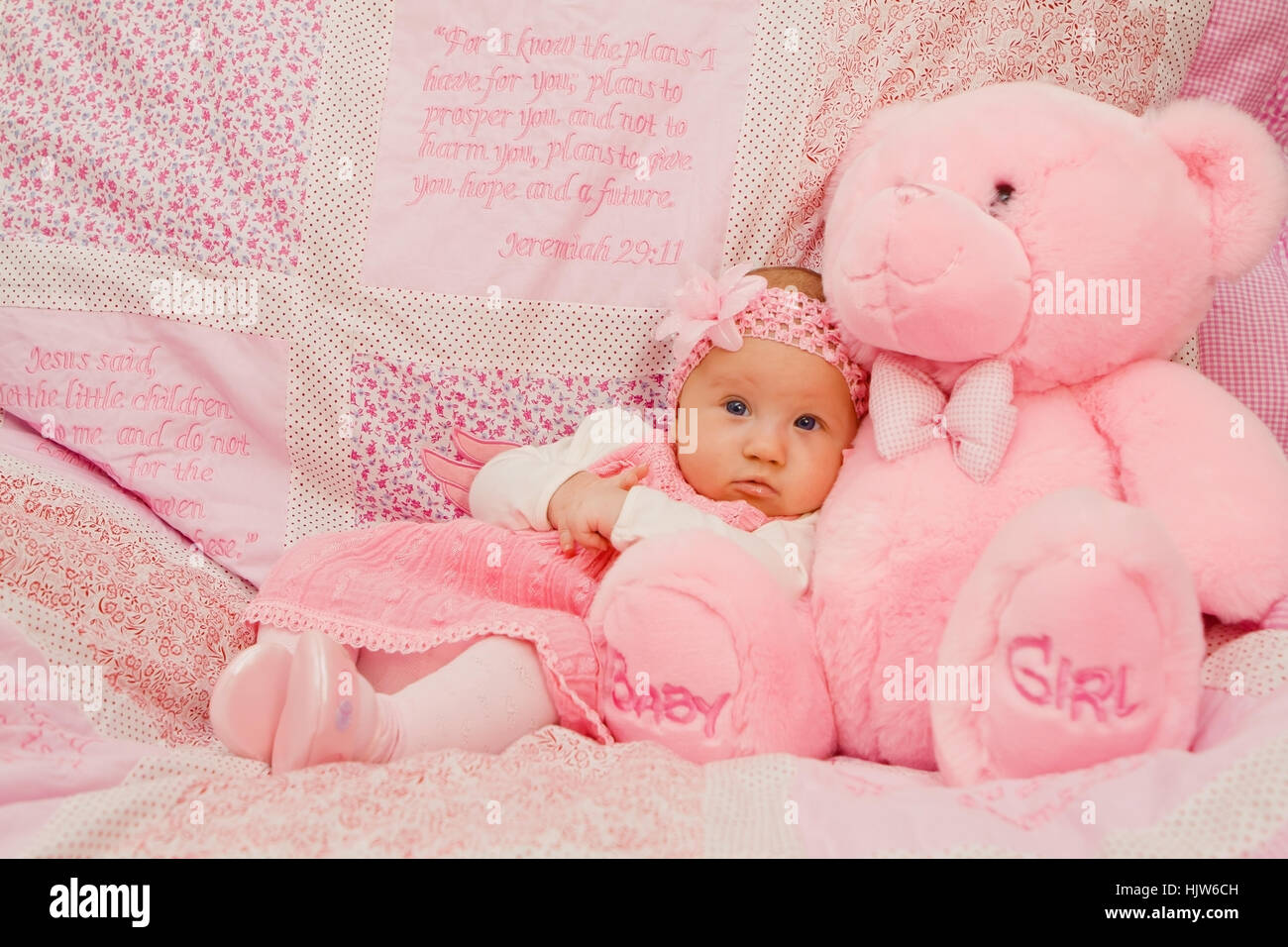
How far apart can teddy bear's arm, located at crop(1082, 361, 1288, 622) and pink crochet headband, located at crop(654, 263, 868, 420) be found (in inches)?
10.7

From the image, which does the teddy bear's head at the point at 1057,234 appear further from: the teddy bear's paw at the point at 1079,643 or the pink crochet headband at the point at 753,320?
the teddy bear's paw at the point at 1079,643

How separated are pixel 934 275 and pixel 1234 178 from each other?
0.34 metres

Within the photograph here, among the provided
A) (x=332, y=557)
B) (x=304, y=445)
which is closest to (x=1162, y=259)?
(x=332, y=557)

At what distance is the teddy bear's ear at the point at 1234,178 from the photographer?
103 centimetres

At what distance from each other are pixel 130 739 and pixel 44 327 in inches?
24.7

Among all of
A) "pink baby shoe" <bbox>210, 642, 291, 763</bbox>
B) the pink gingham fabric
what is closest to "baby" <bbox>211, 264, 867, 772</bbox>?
"pink baby shoe" <bbox>210, 642, 291, 763</bbox>

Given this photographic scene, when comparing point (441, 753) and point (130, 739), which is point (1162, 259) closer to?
point (441, 753)

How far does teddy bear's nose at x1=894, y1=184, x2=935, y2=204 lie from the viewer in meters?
1.00

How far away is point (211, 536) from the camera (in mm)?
1325

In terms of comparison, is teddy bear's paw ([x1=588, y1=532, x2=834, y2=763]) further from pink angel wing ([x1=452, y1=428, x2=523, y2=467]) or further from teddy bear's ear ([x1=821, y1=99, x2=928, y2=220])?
teddy bear's ear ([x1=821, y1=99, x2=928, y2=220])

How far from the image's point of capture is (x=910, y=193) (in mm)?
998

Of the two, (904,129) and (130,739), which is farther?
(904,129)

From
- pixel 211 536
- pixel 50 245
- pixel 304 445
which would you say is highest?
pixel 50 245

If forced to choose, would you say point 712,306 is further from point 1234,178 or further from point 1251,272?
point 1251,272
